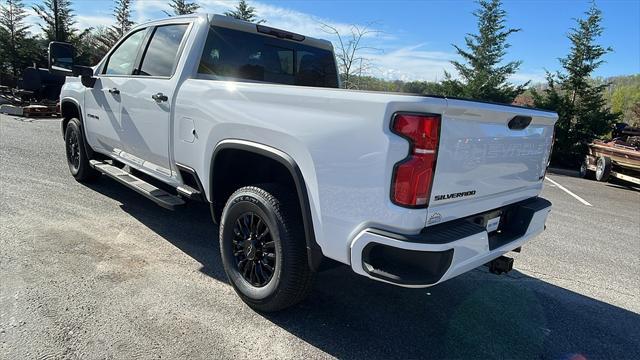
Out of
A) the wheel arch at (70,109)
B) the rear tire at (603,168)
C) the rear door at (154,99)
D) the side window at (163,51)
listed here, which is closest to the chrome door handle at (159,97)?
the rear door at (154,99)

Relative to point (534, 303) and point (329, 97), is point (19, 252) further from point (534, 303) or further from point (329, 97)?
point (534, 303)

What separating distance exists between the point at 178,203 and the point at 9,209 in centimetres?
227

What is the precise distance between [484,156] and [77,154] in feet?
18.0

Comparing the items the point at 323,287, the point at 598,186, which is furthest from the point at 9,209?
the point at 598,186

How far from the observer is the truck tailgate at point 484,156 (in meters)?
2.38

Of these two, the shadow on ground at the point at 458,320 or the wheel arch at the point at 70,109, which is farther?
the wheel arch at the point at 70,109

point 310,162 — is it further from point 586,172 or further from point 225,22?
point 586,172

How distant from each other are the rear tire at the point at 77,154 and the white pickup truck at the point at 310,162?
4.86ft

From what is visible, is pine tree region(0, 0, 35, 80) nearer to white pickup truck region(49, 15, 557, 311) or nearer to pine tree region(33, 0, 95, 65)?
pine tree region(33, 0, 95, 65)

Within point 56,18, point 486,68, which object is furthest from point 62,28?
point 486,68

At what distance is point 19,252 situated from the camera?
12.4 ft

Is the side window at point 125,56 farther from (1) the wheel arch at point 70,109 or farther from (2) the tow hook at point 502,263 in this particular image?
(2) the tow hook at point 502,263

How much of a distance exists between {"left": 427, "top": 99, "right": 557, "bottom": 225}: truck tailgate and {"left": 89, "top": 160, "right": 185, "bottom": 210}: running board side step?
8.05 feet

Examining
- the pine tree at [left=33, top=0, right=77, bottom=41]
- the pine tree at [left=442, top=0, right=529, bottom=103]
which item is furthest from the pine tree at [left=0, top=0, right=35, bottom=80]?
the pine tree at [left=442, top=0, right=529, bottom=103]
